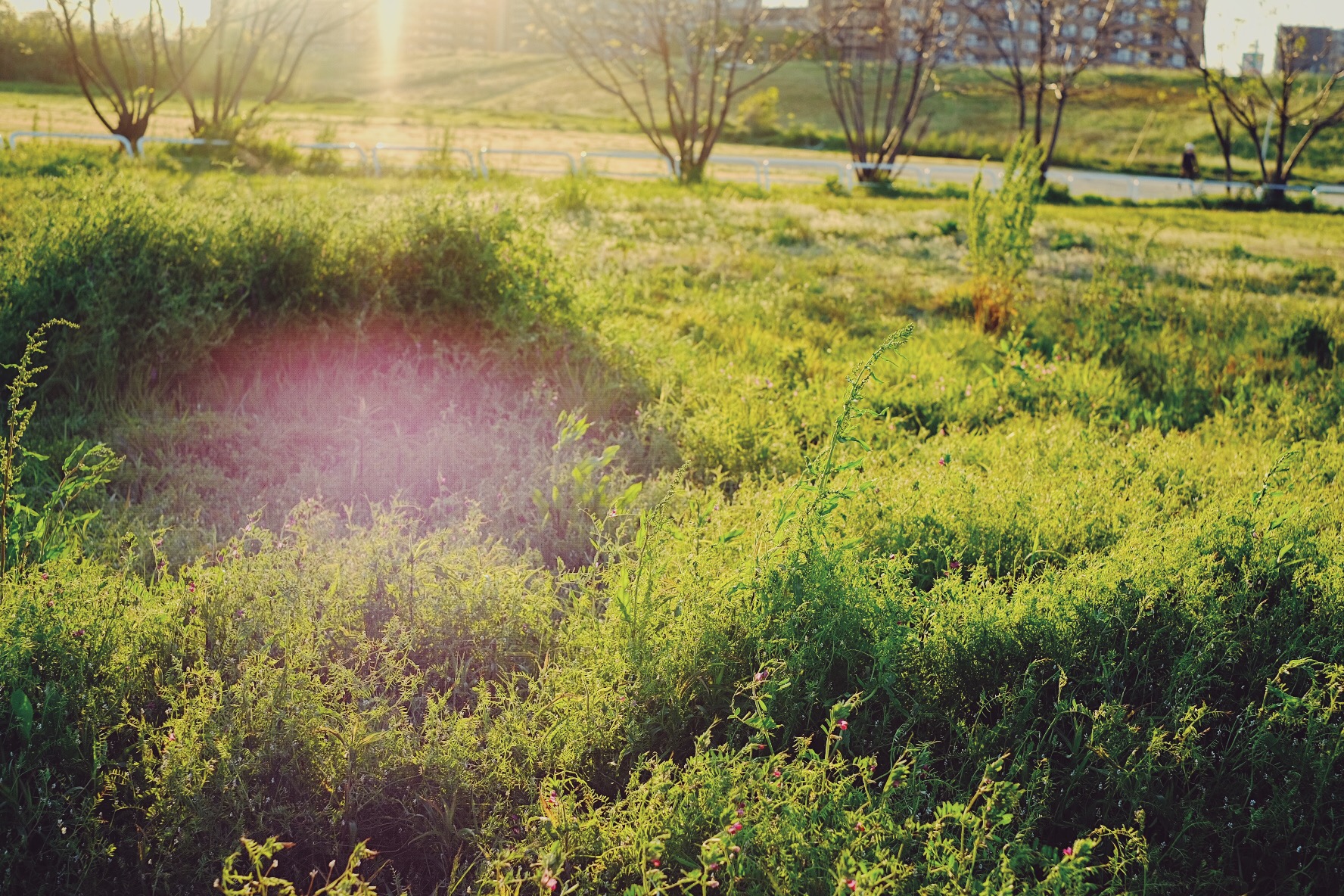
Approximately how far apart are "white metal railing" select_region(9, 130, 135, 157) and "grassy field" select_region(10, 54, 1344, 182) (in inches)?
111

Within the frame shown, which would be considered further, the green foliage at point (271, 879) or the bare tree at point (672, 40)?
the bare tree at point (672, 40)

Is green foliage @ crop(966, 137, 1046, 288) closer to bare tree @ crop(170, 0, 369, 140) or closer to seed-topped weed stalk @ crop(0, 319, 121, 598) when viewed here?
seed-topped weed stalk @ crop(0, 319, 121, 598)

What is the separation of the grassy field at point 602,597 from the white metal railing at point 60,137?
9272 mm

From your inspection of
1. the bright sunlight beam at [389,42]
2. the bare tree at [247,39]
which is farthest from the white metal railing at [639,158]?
the bright sunlight beam at [389,42]

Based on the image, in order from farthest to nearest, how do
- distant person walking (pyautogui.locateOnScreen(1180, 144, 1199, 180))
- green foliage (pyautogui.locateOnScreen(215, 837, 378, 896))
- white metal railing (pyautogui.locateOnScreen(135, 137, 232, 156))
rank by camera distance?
distant person walking (pyautogui.locateOnScreen(1180, 144, 1199, 180)), white metal railing (pyautogui.locateOnScreen(135, 137, 232, 156)), green foliage (pyautogui.locateOnScreen(215, 837, 378, 896))

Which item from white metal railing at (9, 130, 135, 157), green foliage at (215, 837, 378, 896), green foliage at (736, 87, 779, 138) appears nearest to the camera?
green foliage at (215, 837, 378, 896)

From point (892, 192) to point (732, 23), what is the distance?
4.95 meters

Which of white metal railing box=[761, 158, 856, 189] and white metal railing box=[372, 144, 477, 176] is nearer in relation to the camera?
white metal railing box=[372, 144, 477, 176]

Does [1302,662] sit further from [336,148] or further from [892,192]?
[892,192]

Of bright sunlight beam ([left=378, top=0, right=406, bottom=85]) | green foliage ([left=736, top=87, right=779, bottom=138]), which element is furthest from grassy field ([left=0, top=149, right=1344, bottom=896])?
bright sunlight beam ([left=378, top=0, right=406, bottom=85])

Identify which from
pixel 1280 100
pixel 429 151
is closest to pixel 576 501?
pixel 429 151

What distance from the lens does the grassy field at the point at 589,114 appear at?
29.8 meters

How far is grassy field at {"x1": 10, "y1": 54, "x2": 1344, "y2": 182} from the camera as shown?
29.8 meters

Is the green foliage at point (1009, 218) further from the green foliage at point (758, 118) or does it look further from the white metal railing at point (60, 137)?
the green foliage at point (758, 118)
